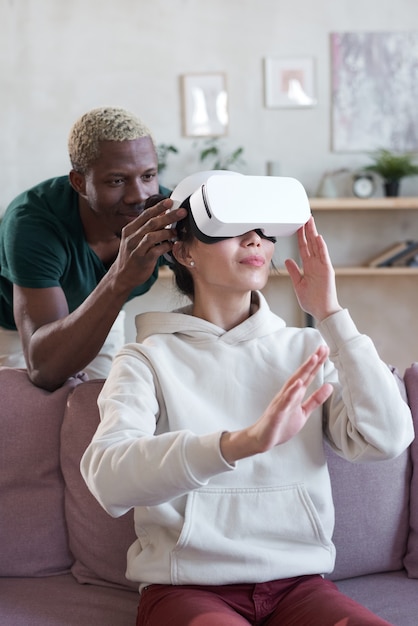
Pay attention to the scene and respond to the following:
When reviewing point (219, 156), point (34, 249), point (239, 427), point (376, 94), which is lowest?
point (239, 427)

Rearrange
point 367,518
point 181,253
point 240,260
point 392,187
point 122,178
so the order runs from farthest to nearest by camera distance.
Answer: point 392,187
point 122,178
point 367,518
point 181,253
point 240,260

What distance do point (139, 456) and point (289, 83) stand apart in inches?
160

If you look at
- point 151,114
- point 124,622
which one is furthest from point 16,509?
point 151,114

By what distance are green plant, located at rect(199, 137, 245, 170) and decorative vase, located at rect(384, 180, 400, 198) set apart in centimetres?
87

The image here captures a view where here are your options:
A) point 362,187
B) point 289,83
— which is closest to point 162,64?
point 289,83

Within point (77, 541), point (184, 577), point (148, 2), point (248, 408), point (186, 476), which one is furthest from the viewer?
point (148, 2)

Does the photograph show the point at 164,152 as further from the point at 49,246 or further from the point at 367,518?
the point at 367,518

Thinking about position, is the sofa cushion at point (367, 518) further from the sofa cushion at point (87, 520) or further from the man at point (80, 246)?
the man at point (80, 246)

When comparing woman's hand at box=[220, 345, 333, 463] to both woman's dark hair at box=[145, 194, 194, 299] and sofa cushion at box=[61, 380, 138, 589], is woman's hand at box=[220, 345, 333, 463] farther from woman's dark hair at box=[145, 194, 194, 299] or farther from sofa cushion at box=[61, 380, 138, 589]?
sofa cushion at box=[61, 380, 138, 589]

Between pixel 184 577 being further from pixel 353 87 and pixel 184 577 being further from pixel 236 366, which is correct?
pixel 353 87

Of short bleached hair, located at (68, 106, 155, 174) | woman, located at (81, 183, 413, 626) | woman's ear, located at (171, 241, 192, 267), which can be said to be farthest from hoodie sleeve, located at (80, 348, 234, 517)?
short bleached hair, located at (68, 106, 155, 174)

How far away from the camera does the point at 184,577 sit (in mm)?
1504

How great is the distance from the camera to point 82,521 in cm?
183

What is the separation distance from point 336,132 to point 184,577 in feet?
13.1
